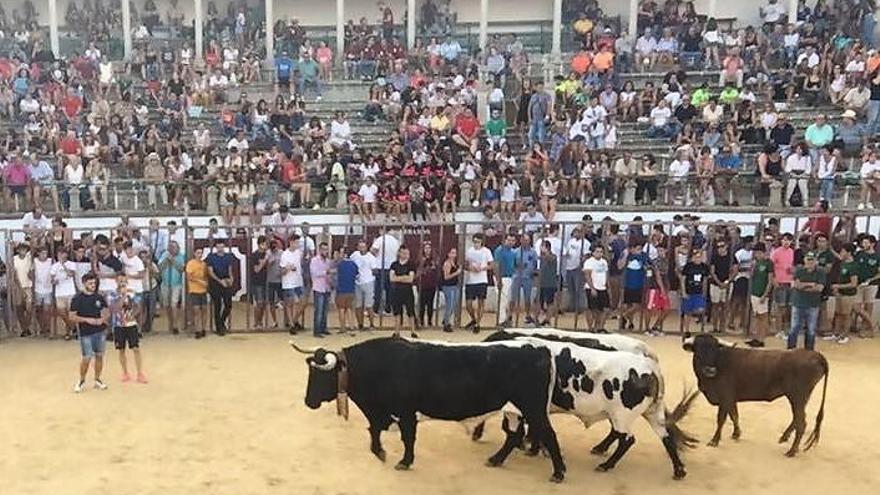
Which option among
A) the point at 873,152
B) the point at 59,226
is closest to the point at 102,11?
the point at 59,226

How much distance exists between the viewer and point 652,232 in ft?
54.9

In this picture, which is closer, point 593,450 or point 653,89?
point 593,450

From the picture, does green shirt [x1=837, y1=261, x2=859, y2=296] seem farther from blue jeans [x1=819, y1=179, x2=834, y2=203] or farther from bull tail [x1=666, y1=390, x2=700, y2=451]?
bull tail [x1=666, y1=390, x2=700, y2=451]

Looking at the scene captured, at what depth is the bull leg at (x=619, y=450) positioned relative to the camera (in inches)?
426

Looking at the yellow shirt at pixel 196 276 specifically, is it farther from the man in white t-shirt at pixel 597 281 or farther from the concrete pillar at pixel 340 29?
the concrete pillar at pixel 340 29

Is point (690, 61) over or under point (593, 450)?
over

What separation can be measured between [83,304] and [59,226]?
399cm

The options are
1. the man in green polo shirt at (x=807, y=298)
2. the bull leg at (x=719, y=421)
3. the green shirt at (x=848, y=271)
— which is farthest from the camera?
the green shirt at (x=848, y=271)

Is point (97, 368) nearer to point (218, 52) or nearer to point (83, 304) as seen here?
point (83, 304)

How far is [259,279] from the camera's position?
16.4 meters

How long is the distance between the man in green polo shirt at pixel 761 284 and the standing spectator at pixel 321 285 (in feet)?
21.9

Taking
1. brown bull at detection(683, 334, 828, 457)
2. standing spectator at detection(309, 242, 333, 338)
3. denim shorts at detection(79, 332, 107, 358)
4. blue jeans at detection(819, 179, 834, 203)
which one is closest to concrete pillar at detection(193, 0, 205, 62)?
standing spectator at detection(309, 242, 333, 338)

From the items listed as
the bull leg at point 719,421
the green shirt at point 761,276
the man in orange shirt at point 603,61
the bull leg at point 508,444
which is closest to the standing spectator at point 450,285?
the green shirt at point 761,276

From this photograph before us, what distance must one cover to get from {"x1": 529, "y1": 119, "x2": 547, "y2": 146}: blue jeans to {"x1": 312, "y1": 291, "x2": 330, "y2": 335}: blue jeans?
27.3 feet
